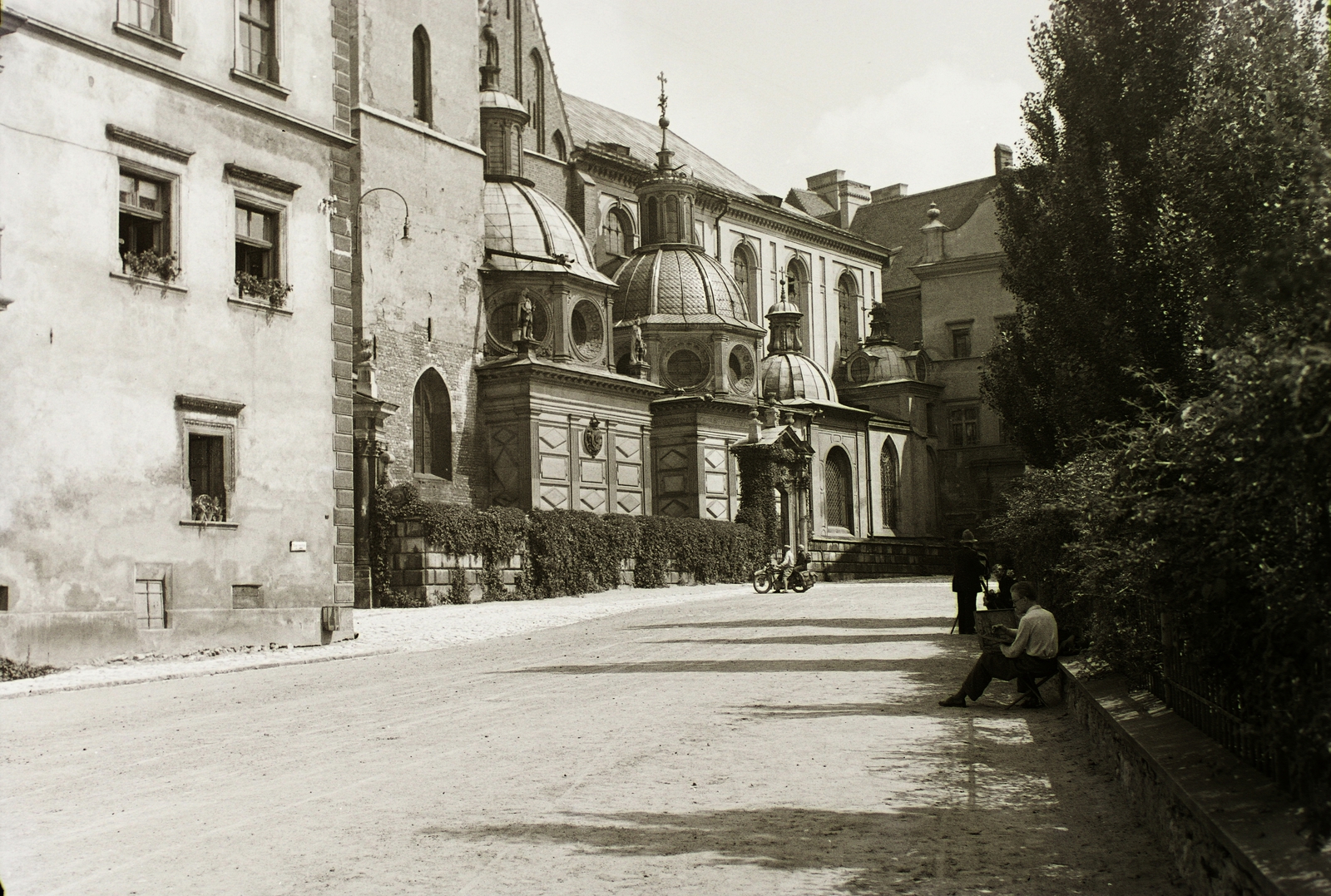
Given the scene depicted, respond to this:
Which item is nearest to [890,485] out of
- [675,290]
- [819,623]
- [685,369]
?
[685,369]

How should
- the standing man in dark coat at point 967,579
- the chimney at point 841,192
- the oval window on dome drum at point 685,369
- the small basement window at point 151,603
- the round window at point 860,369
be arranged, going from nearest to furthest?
the small basement window at point 151,603 → the standing man in dark coat at point 967,579 → the oval window on dome drum at point 685,369 → the round window at point 860,369 → the chimney at point 841,192

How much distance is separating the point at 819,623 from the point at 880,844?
17447mm

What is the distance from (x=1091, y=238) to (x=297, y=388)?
41.7 ft

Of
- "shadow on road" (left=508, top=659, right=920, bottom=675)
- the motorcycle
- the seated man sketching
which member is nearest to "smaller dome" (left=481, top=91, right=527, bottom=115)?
the motorcycle

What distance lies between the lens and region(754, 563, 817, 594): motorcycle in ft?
120

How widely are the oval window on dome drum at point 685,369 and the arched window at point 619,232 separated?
6.50m

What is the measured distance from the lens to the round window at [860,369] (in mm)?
66044

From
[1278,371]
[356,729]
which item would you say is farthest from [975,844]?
[356,729]

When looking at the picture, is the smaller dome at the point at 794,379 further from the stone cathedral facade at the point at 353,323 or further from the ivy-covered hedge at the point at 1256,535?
the ivy-covered hedge at the point at 1256,535

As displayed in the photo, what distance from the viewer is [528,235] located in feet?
145

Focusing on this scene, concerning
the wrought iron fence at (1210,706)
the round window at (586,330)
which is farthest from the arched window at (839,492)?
the wrought iron fence at (1210,706)

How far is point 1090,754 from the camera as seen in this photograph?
1066 centimetres

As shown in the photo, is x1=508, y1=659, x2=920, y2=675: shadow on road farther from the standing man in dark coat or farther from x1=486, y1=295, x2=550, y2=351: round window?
x1=486, y1=295, x2=550, y2=351: round window

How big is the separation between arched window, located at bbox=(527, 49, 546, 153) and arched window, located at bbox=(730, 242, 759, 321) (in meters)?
15.5
